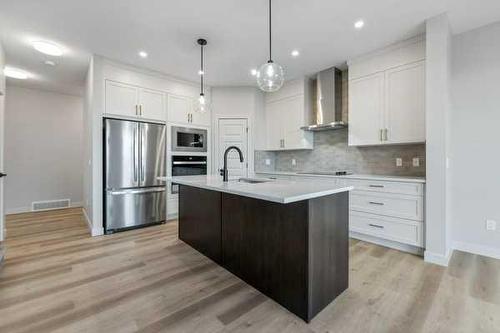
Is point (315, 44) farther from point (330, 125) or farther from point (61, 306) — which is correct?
point (61, 306)

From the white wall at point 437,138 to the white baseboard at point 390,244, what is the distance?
229 mm

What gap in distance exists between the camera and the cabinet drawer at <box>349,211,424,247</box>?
2.79 m

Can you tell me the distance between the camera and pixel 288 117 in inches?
185

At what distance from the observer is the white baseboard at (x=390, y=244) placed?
2.88 metres

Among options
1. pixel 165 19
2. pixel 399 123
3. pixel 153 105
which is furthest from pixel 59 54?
pixel 399 123

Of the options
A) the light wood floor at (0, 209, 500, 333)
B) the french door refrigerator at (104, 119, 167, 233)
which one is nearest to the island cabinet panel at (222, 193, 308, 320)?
the light wood floor at (0, 209, 500, 333)

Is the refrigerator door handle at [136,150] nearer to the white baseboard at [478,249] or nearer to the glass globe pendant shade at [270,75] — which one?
the glass globe pendant shade at [270,75]

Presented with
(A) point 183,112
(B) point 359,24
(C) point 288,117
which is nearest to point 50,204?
(A) point 183,112

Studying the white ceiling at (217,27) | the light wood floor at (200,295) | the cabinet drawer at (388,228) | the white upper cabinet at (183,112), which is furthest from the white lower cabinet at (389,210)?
the white upper cabinet at (183,112)

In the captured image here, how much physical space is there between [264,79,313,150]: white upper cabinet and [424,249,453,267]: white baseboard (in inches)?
98.3

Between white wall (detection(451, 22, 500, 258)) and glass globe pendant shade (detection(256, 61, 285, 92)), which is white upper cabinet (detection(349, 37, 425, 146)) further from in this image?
glass globe pendant shade (detection(256, 61, 285, 92))

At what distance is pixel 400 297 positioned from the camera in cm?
194

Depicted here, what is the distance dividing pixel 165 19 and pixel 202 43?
606 mm

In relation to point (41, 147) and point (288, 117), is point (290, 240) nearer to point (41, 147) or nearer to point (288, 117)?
point (288, 117)
